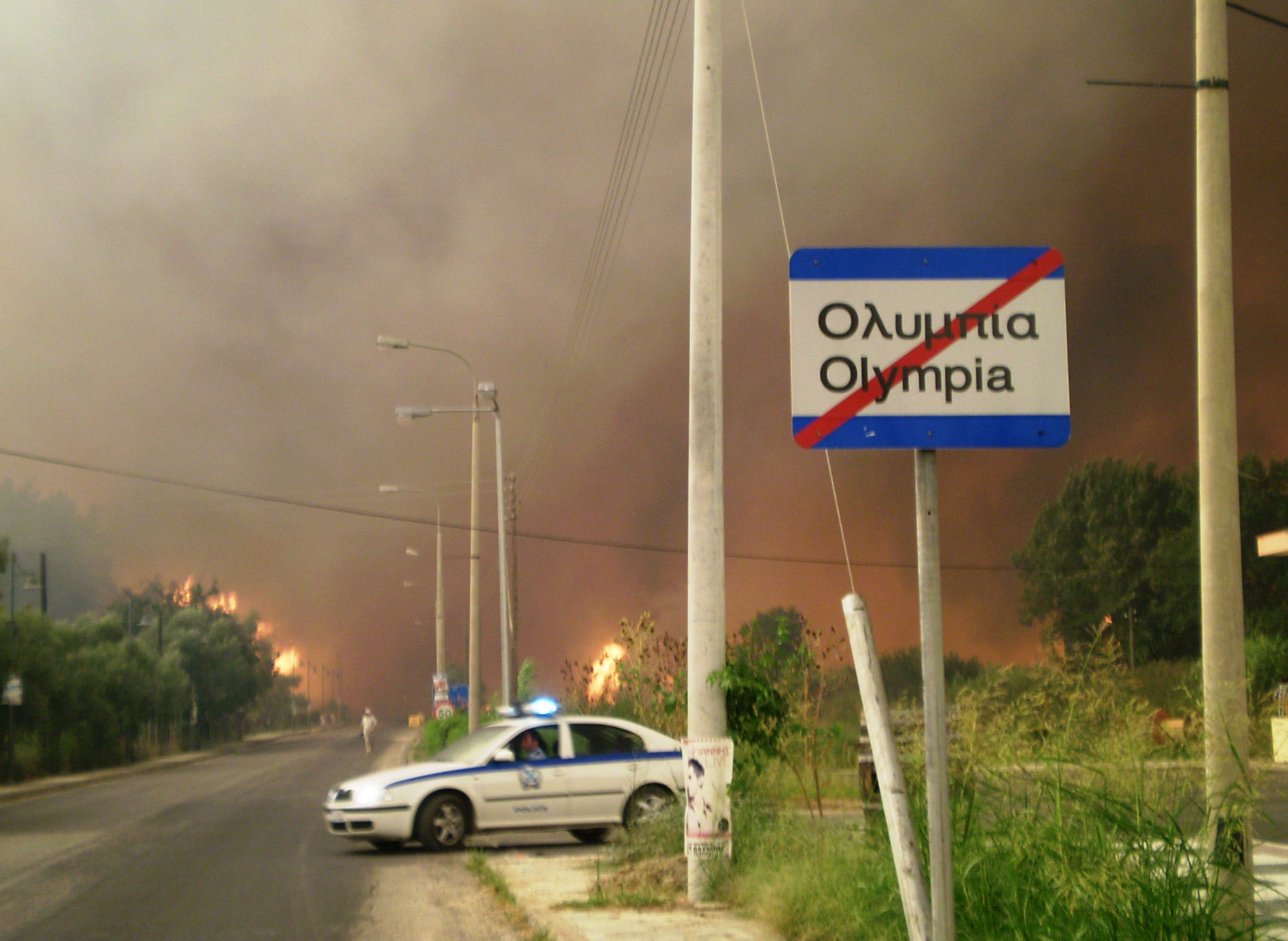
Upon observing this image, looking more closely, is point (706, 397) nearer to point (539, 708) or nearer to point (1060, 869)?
point (1060, 869)

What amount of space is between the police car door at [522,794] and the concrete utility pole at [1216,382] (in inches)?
393

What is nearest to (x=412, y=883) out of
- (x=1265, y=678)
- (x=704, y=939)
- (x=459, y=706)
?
(x=704, y=939)

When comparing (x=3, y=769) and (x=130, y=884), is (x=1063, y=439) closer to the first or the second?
(x=130, y=884)

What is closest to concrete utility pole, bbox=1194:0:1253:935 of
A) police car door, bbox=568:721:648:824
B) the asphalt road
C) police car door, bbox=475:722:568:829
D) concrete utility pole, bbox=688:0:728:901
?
concrete utility pole, bbox=688:0:728:901

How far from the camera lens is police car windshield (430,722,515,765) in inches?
660

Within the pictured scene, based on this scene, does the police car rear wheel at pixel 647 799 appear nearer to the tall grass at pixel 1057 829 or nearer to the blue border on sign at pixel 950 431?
the tall grass at pixel 1057 829

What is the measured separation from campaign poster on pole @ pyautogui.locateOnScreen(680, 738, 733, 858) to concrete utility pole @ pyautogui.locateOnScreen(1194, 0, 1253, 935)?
12.6ft

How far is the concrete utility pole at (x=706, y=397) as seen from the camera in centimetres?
1065

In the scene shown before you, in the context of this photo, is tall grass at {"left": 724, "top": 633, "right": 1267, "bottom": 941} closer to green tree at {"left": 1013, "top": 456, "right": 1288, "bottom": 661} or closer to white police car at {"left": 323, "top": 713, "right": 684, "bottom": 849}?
white police car at {"left": 323, "top": 713, "right": 684, "bottom": 849}

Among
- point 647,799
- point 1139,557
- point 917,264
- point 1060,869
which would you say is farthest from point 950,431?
point 1139,557

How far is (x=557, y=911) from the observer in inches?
397

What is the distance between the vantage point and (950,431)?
451cm

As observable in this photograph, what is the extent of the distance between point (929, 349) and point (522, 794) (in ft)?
42.7

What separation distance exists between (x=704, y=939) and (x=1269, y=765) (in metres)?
3.80
